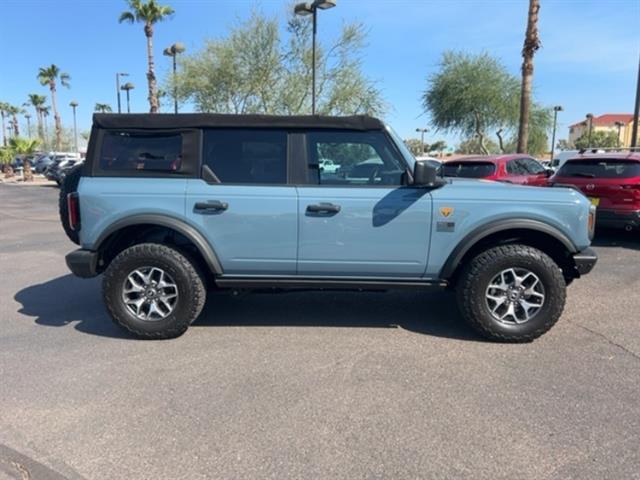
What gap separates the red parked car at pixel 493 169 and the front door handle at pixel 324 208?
6.27 meters

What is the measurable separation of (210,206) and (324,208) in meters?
0.94

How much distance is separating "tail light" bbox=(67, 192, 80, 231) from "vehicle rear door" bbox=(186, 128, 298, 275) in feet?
3.07

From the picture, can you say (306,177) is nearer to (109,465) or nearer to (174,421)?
(174,421)

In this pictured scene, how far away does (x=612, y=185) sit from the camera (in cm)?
799

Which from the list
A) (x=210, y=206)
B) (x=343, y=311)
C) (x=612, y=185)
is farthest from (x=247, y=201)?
(x=612, y=185)

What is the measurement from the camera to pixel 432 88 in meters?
28.3

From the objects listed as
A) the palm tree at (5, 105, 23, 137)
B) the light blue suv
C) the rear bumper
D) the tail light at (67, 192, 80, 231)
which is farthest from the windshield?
the palm tree at (5, 105, 23, 137)

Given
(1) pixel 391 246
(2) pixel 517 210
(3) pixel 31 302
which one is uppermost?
(2) pixel 517 210

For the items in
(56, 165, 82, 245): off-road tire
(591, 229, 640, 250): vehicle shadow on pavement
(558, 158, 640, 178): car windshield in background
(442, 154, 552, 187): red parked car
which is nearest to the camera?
(56, 165, 82, 245): off-road tire

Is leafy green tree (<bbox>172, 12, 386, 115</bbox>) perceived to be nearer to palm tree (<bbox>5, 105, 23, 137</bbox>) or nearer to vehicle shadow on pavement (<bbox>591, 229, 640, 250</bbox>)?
vehicle shadow on pavement (<bbox>591, 229, 640, 250</bbox>)

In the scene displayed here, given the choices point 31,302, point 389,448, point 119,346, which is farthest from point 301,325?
point 31,302

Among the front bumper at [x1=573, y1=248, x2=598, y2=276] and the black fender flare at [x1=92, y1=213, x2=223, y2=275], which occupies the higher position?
the black fender flare at [x1=92, y1=213, x2=223, y2=275]

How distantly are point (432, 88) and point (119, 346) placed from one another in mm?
26936

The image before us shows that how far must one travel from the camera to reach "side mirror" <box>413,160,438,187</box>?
404cm
